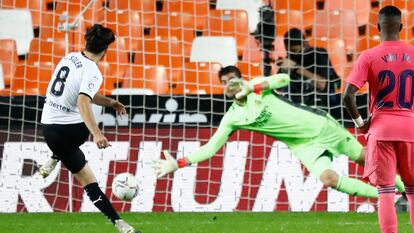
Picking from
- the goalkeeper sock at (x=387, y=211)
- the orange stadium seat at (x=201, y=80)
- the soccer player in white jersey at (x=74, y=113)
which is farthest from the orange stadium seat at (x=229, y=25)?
the goalkeeper sock at (x=387, y=211)

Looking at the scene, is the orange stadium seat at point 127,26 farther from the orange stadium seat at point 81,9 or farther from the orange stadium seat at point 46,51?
the orange stadium seat at point 46,51

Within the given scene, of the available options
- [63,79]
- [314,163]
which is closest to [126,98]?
[314,163]

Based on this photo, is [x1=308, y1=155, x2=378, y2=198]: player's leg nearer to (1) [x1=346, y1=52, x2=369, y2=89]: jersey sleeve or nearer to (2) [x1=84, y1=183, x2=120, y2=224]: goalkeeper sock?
(2) [x1=84, y1=183, x2=120, y2=224]: goalkeeper sock

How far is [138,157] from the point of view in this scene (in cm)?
1026

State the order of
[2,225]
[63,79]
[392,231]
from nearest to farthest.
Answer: [392,231] → [63,79] → [2,225]

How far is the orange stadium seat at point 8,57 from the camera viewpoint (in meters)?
11.3

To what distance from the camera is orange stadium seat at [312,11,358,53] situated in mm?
11547

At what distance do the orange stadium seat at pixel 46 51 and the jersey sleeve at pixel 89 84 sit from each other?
4647 mm

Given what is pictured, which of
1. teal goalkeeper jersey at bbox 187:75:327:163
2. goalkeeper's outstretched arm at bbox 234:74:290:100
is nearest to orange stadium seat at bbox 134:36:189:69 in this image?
teal goalkeeper jersey at bbox 187:75:327:163

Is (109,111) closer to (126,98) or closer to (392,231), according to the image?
(126,98)

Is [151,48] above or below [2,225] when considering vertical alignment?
above

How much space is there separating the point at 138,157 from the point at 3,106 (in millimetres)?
1560

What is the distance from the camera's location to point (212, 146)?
27.8 ft

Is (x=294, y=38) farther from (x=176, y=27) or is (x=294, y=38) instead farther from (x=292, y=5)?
(x=176, y=27)
